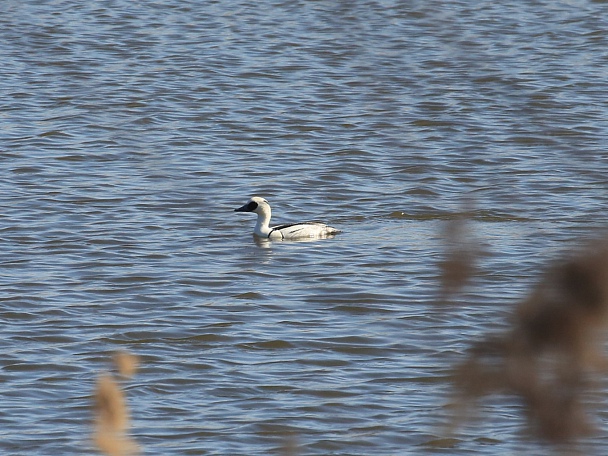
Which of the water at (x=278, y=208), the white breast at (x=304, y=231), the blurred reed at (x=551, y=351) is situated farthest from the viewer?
the white breast at (x=304, y=231)

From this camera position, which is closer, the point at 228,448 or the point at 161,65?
the point at 228,448

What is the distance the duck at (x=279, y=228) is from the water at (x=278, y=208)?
127 millimetres

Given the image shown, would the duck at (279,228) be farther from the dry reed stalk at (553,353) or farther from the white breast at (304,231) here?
the dry reed stalk at (553,353)

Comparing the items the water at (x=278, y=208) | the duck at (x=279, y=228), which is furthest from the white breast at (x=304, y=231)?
the water at (x=278, y=208)

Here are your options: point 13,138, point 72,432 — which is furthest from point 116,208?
point 72,432

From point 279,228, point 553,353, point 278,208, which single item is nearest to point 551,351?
point 553,353

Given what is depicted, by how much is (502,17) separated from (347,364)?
1533 cm

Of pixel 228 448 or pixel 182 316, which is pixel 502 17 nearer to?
pixel 182 316

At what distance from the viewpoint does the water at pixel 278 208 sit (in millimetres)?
6504

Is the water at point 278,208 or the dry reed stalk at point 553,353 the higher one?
the dry reed stalk at point 553,353

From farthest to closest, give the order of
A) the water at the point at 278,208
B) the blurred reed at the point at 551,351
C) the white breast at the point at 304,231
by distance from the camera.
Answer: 1. the white breast at the point at 304,231
2. the water at the point at 278,208
3. the blurred reed at the point at 551,351

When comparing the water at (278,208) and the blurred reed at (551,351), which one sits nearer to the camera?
the blurred reed at (551,351)

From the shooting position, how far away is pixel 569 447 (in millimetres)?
1897

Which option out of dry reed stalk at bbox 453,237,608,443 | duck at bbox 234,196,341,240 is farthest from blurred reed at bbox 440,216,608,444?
duck at bbox 234,196,341,240
